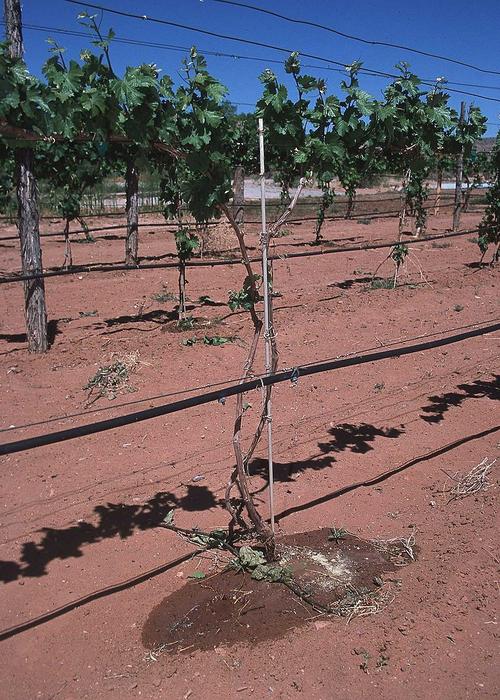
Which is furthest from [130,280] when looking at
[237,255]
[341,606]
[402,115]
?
[341,606]

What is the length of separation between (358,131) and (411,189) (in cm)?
947

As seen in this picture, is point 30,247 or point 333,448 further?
point 30,247

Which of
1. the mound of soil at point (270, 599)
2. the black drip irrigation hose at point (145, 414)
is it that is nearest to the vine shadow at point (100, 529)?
the mound of soil at point (270, 599)

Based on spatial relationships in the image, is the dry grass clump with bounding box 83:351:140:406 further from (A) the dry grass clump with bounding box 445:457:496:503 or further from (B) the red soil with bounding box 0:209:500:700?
(A) the dry grass clump with bounding box 445:457:496:503

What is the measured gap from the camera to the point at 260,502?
432cm

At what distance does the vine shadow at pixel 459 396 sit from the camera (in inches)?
225

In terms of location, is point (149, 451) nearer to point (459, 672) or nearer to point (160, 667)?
point (160, 667)

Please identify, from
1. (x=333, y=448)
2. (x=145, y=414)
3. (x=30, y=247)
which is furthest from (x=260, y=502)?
(x=30, y=247)

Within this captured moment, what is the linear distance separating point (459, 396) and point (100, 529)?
370 cm

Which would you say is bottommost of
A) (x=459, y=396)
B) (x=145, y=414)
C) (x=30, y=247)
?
(x=459, y=396)

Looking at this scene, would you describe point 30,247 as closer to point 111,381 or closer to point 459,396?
point 111,381

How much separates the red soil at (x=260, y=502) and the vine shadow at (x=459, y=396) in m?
0.03

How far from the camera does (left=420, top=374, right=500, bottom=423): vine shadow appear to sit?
225 inches

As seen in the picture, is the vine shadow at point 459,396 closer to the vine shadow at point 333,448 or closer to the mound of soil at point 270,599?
the vine shadow at point 333,448
